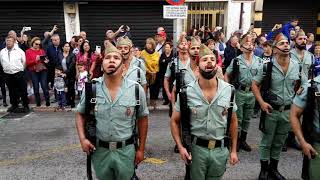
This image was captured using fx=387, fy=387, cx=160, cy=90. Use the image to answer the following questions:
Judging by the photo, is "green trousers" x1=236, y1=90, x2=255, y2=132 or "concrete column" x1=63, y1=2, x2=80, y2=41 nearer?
"green trousers" x1=236, y1=90, x2=255, y2=132

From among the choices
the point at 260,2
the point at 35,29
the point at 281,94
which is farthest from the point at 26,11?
the point at 281,94

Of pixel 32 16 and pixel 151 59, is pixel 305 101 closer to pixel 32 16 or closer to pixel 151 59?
pixel 151 59

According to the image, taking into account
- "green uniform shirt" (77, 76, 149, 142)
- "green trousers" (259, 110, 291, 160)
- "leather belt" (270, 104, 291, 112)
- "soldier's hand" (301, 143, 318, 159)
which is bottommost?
"green trousers" (259, 110, 291, 160)

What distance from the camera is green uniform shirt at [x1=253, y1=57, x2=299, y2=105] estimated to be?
17.3 ft

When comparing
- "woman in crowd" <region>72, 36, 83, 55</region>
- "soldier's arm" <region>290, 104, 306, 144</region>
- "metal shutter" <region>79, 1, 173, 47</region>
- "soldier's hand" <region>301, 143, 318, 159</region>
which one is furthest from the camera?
"metal shutter" <region>79, 1, 173, 47</region>

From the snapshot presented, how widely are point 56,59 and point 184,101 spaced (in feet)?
22.3

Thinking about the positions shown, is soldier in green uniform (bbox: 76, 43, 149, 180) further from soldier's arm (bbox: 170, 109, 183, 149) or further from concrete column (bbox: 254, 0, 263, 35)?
concrete column (bbox: 254, 0, 263, 35)

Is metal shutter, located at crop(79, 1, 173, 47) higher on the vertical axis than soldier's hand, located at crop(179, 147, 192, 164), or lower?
higher

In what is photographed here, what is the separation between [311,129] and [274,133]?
4.79 ft

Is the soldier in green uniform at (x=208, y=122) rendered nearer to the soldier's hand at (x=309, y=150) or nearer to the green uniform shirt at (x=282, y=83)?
the soldier's hand at (x=309, y=150)

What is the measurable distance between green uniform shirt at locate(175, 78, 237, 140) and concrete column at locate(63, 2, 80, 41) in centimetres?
1143

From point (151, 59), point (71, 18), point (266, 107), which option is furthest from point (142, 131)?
point (71, 18)

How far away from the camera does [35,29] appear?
47.8 ft

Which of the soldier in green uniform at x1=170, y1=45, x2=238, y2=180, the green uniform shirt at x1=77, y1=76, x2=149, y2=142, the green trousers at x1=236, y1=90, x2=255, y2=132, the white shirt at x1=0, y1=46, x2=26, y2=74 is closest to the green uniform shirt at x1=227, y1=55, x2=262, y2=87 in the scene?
the green trousers at x1=236, y1=90, x2=255, y2=132
